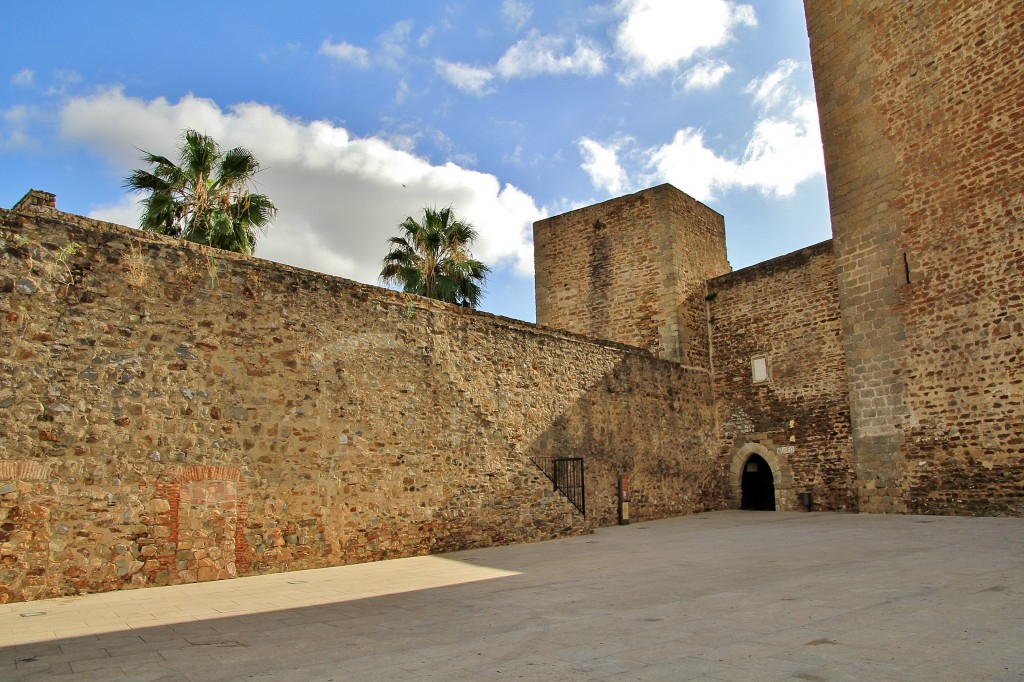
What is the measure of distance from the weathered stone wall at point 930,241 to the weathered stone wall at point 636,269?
4.44 meters

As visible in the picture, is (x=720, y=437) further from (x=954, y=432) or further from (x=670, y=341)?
(x=954, y=432)

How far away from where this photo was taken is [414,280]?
1964cm

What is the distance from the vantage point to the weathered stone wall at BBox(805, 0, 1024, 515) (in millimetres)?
11453

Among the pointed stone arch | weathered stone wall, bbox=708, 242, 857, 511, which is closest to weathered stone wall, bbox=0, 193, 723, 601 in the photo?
the pointed stone arch

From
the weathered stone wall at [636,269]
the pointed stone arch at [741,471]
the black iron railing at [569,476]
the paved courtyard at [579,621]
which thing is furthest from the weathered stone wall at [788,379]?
the paved courtyard at [579,621]

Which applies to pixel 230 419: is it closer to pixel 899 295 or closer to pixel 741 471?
pixel 899 295

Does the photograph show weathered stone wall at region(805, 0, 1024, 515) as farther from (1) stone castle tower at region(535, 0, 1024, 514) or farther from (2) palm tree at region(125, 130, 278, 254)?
(2) palm tree at region(125, 130, 278, 254)

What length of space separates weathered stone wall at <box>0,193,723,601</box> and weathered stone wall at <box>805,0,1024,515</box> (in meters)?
6.43

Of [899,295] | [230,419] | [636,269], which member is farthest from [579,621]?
[636,269]

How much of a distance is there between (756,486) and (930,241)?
7346 mm

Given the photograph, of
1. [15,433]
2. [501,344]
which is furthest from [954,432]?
[15,433]

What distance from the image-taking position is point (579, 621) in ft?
16.2

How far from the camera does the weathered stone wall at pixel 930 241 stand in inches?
451

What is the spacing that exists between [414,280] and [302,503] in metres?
11.6
